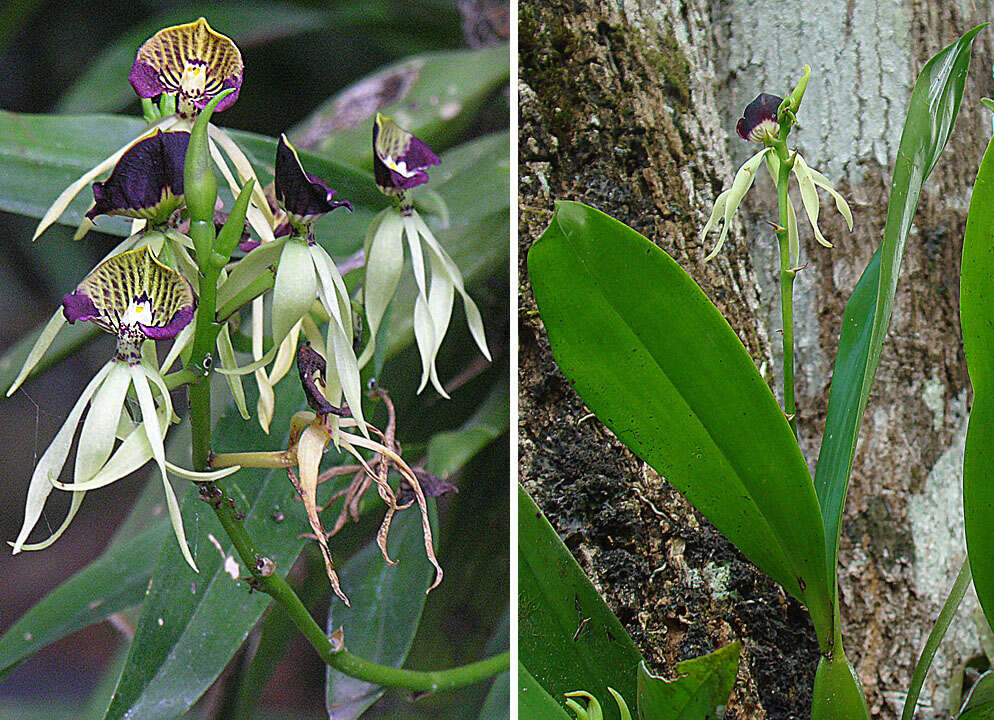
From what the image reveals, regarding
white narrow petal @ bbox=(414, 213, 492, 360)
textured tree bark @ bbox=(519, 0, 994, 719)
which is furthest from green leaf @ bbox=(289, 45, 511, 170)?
white narrow petal @ bbox=(414, 213, 492, 360)

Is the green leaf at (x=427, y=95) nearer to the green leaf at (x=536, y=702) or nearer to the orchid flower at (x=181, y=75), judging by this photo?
the orchid flower at (x=181, y=75)

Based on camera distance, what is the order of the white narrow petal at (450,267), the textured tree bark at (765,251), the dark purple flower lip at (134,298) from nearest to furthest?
the dark purple flower lip at (134,298)
the white narrow petal at (450,267)
the textured tree bark at (765,251)

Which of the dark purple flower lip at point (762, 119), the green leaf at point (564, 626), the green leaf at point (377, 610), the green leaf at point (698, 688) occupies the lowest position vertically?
the green leaf at point (377, 610)

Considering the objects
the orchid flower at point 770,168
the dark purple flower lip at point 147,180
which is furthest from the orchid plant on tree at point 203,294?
the orchid flower at point 770,168

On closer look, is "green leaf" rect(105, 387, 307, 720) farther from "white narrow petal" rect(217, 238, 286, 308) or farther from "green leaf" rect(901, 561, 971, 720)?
"green leaf" rect(901, 561, 971, 720)

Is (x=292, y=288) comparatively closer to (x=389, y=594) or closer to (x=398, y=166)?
(x=398, y=166)
